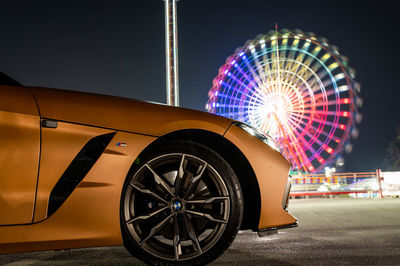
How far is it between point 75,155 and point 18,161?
27cm

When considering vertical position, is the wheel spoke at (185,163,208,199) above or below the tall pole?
below

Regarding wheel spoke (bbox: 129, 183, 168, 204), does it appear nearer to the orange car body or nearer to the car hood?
the orange car body

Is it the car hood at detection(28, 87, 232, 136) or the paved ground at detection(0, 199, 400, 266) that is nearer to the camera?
the car hood at detection(28, 87, 232, 136)

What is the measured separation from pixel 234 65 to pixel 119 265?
2199 cm

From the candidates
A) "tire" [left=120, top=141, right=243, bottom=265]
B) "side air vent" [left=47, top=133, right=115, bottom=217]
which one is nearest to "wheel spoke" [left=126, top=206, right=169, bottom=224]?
"tire" [left=120, top=141, right=243, bottom=265]

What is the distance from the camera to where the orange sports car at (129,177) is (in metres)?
1.68

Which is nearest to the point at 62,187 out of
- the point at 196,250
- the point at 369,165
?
the point at 196,250

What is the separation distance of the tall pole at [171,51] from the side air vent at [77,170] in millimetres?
8081

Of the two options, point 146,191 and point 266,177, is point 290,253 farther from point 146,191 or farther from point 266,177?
point 146,191

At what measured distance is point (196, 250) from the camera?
1.80 meters

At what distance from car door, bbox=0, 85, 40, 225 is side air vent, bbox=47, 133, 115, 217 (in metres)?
0.10

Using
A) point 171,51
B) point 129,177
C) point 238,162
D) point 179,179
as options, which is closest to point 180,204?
point 179,179

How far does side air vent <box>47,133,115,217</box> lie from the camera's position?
1710mm

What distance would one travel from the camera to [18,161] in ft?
5.48
